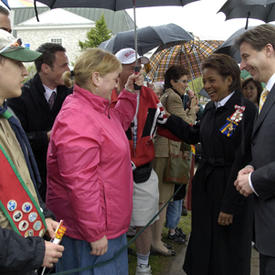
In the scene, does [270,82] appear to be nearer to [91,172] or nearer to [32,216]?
[91,172]

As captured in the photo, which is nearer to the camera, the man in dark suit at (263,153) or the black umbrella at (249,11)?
the man in dark suit at (263,153)

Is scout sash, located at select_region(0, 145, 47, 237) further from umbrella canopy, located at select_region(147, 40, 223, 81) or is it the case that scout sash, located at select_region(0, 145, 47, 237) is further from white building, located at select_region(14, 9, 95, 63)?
white building, located at select_region(14, 9, 95, 63)

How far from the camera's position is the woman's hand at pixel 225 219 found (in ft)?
8.87

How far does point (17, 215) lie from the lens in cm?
157

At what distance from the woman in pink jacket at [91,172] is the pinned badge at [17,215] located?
427 mm

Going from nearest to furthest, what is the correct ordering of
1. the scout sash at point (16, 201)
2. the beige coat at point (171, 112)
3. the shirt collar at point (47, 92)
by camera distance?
1. the scout sash at point (16, 201)
2. the shirt collar at point (47, 92)
3. the beige coat at point (171, 112)

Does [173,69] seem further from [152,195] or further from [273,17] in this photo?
[152,195]

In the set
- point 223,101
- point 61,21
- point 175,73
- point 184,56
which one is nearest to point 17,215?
point 223,101

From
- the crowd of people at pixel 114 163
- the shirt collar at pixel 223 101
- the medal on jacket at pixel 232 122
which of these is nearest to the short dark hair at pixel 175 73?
the crowd of people at pixel 114 163

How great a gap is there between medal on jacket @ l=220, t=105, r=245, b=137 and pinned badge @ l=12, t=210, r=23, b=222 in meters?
1.82

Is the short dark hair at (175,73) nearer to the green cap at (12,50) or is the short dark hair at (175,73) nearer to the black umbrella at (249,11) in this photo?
the black umbrella at (249,11)

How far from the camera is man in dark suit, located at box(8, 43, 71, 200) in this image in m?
3.08

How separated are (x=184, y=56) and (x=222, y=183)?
11.9 ft

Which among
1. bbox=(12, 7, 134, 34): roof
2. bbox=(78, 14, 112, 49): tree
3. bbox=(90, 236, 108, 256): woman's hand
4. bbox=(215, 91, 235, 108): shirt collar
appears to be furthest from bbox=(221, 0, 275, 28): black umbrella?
bbox=(12, 7, 134, 34): roof
